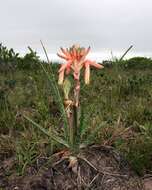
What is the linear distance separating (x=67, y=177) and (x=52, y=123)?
1347 mm

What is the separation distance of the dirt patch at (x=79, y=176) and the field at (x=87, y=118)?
11 cm

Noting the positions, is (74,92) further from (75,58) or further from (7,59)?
(7,59)

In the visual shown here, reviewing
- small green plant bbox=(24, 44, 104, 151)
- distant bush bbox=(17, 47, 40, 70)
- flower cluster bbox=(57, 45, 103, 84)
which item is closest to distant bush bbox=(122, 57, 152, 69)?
distant bush bbox=(17, 47, 40, 70)

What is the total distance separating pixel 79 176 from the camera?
4.38m

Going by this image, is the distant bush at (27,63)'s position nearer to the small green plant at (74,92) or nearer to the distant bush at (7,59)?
the distant bush at (7,59)

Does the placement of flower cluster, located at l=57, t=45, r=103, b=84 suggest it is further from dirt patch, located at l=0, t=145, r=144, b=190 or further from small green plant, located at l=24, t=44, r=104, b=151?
dirt patch, located at l=0, t=145, r=144, b=190

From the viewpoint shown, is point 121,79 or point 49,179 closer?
point 49,179

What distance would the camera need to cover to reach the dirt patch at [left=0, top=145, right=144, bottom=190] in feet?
14.4

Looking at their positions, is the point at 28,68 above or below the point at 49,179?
above

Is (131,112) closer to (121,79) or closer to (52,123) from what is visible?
(52,123)

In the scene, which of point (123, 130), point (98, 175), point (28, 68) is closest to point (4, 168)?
point (98, 175)

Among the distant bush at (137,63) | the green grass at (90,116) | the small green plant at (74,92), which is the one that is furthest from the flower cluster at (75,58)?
the distant bush at (137,63)

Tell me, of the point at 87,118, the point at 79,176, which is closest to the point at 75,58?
the point at 87,118

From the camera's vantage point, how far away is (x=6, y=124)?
5641 mm
